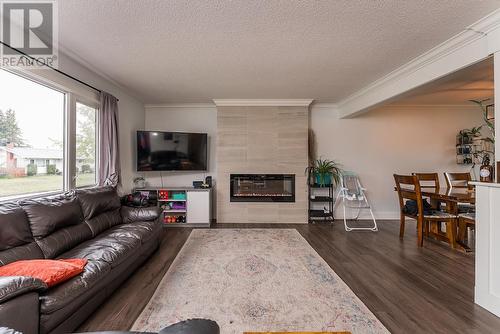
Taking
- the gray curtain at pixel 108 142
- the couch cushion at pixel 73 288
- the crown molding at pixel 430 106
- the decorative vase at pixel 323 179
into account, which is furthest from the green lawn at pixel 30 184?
the crown molding at pixel 430 106

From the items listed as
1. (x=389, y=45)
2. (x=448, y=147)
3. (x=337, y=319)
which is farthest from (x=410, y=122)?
(x=337, y=319)

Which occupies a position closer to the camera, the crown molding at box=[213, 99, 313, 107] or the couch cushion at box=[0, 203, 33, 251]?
the couch cushion at box=[0, 203, 33, 251]

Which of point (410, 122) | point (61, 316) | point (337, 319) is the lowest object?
point (337, 319)

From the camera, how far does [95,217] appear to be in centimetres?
279

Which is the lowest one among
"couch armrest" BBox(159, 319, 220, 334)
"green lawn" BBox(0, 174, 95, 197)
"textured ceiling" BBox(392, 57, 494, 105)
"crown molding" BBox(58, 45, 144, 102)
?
"couch armrest" BBox(159, 319, 220, 334)

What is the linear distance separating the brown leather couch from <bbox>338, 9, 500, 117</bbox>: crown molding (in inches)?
150

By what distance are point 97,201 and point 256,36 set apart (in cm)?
265

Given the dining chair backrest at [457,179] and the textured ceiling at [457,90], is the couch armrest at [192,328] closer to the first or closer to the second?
the textured ceiling at [457,90]

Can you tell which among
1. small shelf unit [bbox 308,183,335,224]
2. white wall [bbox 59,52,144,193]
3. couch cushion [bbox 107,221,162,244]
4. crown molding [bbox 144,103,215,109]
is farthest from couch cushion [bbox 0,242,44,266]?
small shelf unit [bbox 308,183,335,224]

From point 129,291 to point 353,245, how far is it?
9.81ft

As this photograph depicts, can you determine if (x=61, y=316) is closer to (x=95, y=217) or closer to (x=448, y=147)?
(x=95, y=217)

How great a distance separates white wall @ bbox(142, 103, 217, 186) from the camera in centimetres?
519

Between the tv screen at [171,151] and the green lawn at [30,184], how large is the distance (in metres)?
1.61

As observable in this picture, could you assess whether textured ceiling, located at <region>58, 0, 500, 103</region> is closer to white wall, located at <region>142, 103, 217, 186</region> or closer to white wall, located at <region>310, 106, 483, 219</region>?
white wall, located at <region>142, 103, 217, 186</region>
